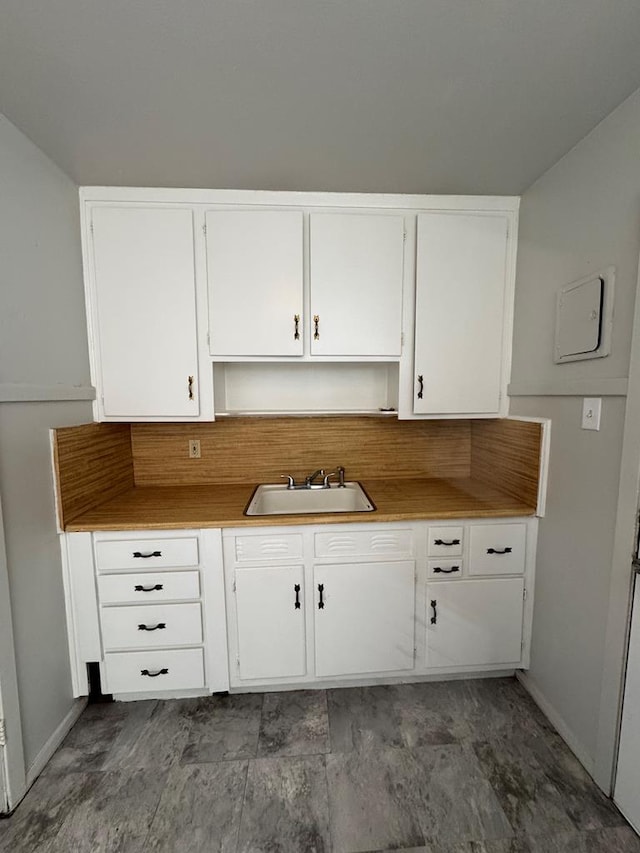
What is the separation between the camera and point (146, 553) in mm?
1516

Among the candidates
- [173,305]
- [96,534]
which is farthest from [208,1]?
[96,534]

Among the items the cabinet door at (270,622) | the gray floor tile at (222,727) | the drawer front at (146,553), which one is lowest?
the gray floor tile at (222,727)

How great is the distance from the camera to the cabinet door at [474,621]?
1624mm

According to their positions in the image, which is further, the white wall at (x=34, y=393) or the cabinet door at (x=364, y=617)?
the cabinet door at (x=364, y=617)

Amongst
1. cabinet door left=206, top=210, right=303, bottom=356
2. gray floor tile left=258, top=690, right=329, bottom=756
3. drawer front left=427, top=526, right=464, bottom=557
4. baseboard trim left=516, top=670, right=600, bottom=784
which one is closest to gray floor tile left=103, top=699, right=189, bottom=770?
gray floor tile left=258, top=690, right=329, bottom=756

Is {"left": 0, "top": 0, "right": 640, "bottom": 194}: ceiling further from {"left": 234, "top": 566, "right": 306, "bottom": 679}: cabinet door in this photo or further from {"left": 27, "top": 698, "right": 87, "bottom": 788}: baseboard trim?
{"left": 27, "top": 698, "right": 87, "bottom": 788}: baseboard trim

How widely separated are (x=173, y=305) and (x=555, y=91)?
64.9 inches

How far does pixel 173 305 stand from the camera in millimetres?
1666

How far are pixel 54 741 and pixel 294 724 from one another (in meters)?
0.96

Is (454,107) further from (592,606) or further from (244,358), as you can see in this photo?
(592,606)

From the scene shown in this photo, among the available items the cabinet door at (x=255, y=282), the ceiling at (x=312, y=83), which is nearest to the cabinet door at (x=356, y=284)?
the cabinet door at (x=255, y=282)

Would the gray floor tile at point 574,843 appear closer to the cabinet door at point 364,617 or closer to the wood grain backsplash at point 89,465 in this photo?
the cabinet door at point 364,617

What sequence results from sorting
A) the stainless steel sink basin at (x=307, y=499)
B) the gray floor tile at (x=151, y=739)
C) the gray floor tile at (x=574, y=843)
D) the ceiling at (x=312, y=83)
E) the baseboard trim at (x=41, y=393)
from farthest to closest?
1. the stainless steel sink basin at (x=307, y=499)
2. the gray floor tile at (x=151, y=739)
3. the baseboard trim at (x=41, y=393)
4. the gray floor tile at (x=574, y=843)
5. the ceiling at (x=312, y=83)

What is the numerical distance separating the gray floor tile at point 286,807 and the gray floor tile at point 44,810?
1.92 ft
